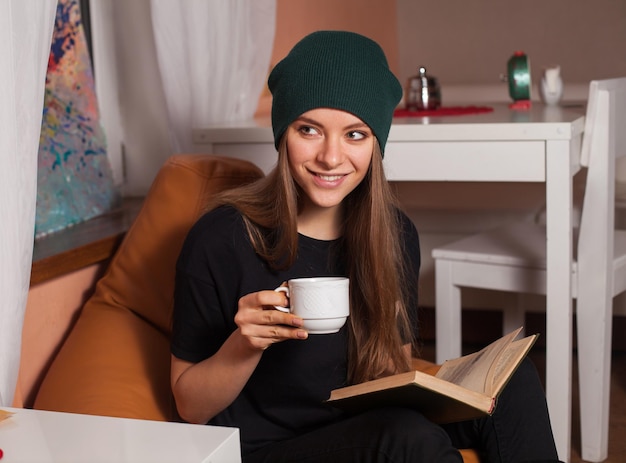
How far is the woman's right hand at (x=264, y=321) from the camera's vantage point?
1.12 m

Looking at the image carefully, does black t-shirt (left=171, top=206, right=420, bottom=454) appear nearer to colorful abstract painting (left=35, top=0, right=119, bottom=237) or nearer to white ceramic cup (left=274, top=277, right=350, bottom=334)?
white ceramic cup (left=274, top=277, right=350, bottom=334)

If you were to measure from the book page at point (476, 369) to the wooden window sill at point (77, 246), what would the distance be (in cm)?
70

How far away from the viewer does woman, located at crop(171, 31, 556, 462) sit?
134 cm

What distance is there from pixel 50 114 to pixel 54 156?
10cm

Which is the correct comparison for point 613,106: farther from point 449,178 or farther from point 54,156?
point 54,156

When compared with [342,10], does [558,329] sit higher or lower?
lower

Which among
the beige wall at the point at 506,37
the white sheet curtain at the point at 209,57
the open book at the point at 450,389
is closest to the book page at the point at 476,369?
the open book at the point at 450,389

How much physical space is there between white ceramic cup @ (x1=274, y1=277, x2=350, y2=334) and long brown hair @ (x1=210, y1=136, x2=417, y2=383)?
0.31 metres

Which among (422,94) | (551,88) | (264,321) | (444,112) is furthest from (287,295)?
(551,88)

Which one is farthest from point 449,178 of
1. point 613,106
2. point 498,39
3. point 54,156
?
point 498,39

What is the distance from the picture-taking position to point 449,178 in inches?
79.7

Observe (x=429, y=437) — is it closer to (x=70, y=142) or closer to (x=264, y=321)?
(x=264, y=321)

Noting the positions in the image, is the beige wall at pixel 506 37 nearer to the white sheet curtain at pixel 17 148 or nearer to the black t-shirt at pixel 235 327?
the black t-shirt at pixel 235 327

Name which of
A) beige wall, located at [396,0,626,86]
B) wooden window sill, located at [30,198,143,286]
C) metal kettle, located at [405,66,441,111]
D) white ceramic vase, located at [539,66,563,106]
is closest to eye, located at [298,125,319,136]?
wooden window sill, located at [30,198,143,286]
